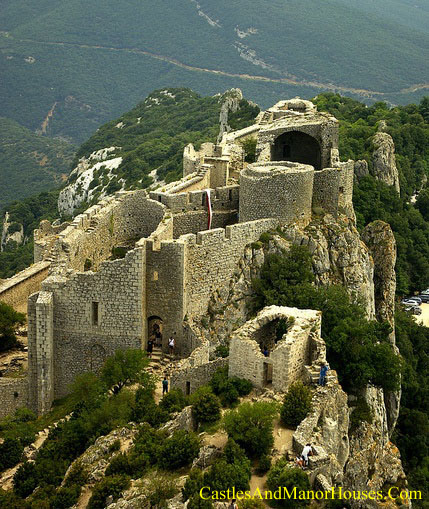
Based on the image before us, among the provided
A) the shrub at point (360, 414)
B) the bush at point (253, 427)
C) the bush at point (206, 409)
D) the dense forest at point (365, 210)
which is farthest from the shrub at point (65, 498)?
the shrub at point (360, 414)

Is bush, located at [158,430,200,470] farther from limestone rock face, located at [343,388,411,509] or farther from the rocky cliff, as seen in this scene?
the rocky cliff

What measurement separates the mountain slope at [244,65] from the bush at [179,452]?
441 feet

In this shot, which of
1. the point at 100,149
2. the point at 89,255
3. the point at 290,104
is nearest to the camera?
the point at 89,255

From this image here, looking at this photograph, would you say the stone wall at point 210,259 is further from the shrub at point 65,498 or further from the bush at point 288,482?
the bush at point 288,482

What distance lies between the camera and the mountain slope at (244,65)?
166 m

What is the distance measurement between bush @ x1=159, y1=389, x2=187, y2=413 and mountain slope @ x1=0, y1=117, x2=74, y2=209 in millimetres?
97739

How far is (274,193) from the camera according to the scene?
124ft

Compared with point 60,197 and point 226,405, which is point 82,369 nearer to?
point 226,405

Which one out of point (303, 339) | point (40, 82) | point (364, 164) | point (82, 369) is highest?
point (40, 82)

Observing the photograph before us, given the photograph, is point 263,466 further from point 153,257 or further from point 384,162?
point 384,162

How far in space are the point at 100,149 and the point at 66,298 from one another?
84.9 meters

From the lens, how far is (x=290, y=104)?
54469 millimetres

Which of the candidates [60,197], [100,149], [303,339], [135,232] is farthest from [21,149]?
[303,339]

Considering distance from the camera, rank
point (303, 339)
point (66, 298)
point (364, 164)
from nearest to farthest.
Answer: point (303, 339) < point (66, 298) < point (364, 164)
